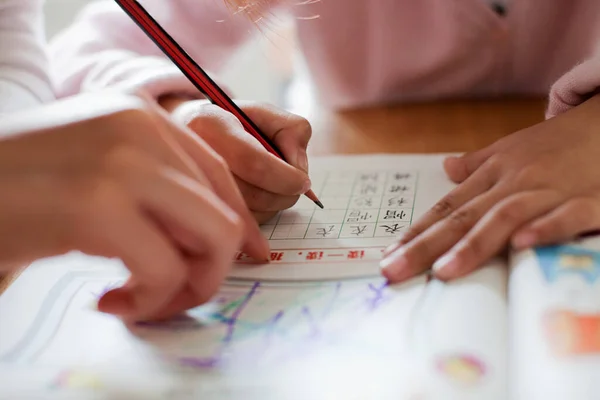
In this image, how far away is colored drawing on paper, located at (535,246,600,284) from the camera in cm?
35

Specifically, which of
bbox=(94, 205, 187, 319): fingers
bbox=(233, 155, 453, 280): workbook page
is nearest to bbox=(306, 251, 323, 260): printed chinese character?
bbox=(233, 155, 453, 280): workbook page

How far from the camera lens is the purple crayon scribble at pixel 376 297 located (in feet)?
1.20

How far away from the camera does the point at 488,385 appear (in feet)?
0.98

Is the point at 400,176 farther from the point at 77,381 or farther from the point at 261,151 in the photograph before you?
the point at 77,381

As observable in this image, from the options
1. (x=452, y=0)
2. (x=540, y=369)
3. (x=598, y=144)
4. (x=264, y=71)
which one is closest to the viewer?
(x=540, y=369)

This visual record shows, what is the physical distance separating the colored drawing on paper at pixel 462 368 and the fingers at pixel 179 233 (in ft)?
0.39

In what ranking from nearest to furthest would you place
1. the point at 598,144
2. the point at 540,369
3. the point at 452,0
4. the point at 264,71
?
the point at 540,369
the point at 598,144
the point at 452,0
the point at 264,71

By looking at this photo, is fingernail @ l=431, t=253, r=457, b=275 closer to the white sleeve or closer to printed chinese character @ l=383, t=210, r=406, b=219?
printed chinese character @ l=383, t=210, r=406, b=219

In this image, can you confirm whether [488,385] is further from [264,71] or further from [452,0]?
[264,71]

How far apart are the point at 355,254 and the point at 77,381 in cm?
18

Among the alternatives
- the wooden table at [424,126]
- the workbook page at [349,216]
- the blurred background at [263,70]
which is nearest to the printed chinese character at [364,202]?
the workbook page at [349,216]

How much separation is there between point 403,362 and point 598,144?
22cm

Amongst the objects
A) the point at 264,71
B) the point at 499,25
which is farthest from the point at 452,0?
the point at 264,71

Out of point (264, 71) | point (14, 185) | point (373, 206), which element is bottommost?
point (264, 71)
